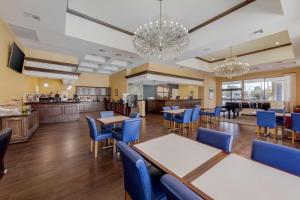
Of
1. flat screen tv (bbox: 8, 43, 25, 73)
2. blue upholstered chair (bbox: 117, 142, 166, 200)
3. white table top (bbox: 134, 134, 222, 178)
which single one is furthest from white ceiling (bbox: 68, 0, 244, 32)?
blue upholstered chair (bbox: 117, 142, 166, 200)

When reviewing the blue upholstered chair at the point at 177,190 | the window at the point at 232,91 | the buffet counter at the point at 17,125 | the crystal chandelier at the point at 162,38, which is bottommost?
the buffet counter at the point at 17,125

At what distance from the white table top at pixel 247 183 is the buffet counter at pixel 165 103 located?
8.98m

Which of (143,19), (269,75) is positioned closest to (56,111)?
(143,19)

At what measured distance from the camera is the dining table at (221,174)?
2.77ft

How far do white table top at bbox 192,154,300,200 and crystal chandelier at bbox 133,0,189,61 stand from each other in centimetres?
289

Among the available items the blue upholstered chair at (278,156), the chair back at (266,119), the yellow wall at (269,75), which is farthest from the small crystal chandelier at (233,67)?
the blue upholstered chair at (278,156)

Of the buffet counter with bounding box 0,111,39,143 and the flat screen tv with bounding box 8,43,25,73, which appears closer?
the buffet counter with bounding box 0,111,39,143

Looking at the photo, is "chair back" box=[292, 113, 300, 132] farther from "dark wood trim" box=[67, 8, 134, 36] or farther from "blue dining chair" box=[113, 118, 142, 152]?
"dark wood trim" box=[67, 8, 134, 36]

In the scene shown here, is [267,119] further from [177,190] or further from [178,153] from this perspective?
[177,190]

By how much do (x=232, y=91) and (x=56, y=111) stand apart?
12.7 m

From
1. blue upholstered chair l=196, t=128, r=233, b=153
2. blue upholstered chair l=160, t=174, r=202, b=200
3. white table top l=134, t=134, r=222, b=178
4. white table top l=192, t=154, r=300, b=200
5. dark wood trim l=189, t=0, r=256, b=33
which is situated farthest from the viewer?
dark wood trim l=189, t=0, r=256, b=33

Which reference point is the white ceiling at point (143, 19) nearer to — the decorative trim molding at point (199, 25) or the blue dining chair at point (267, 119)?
the decorative trim molding at point (199, 25)

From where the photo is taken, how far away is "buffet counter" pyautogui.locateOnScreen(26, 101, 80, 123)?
658cm

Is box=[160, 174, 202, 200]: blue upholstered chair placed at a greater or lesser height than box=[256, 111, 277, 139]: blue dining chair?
greater
